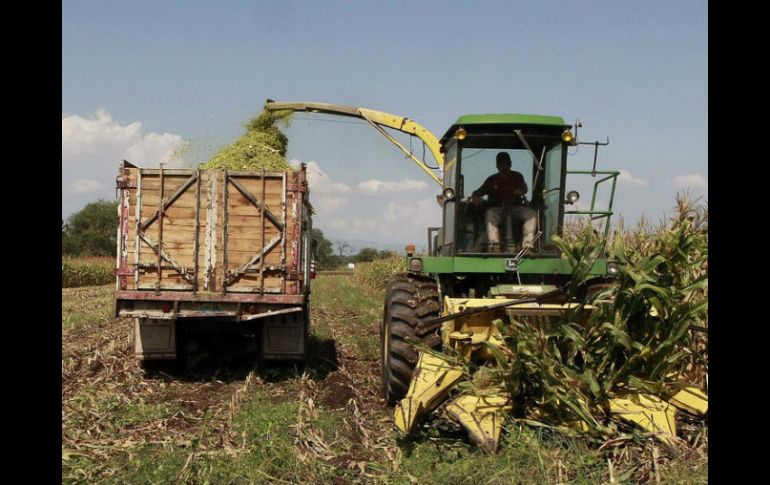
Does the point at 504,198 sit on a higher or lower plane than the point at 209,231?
higher

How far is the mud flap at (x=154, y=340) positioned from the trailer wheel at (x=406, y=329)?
3.33 meters

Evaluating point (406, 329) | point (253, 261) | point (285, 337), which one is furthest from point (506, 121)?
point (285, 337)

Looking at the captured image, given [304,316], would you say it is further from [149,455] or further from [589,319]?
[589,319]

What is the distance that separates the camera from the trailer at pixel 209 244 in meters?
7.99

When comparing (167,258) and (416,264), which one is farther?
(167,258)

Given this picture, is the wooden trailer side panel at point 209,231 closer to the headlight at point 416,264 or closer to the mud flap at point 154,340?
the mud flap at point 154,340

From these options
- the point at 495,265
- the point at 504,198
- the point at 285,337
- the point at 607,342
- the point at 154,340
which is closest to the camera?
the point at 607,342

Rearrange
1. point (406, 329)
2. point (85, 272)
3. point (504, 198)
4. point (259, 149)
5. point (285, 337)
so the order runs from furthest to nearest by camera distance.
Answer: point (85, 272) → point (259, 149) → point (285, 337) → point (504, 198) → point (406, 329)

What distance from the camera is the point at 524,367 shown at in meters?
5.14

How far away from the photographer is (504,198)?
6953 millimetres

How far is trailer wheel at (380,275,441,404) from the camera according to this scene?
618cm

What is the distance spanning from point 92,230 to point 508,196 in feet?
196

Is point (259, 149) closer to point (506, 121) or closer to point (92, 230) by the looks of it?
point (506, 121)
